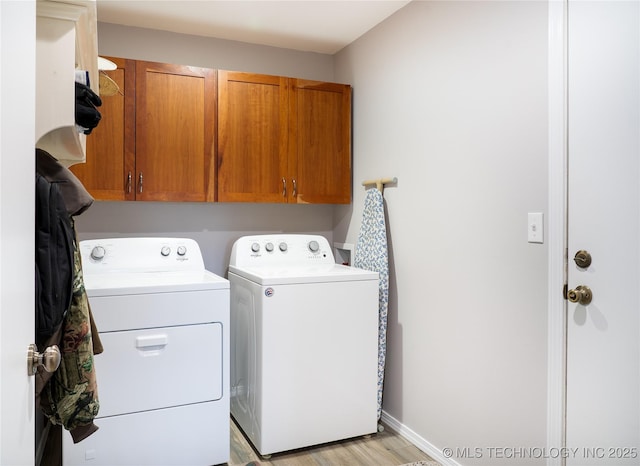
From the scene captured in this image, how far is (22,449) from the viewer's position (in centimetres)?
80

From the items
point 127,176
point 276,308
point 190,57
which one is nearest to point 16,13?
point 276,308

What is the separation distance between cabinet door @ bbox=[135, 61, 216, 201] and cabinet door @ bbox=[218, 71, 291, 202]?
0.07m

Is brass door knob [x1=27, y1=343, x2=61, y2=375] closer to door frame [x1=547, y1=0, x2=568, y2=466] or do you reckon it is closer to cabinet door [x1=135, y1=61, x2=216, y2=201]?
door frame [x1=547, y1=0, x2=568, y2=466]

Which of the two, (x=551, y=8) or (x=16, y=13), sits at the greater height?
(x=551, y=8)

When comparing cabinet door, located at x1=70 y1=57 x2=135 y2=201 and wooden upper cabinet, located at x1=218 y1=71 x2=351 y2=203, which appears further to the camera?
wooden upper cabinet, located at x1=218 y1=71 x2=351 y2=203

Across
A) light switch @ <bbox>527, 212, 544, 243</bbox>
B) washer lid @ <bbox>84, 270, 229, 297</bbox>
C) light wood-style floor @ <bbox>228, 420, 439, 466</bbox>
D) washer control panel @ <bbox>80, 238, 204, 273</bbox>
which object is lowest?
light wood-style floor @ <bbox>228, 420, 439, 466</bbox>

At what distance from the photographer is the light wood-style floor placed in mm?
2354

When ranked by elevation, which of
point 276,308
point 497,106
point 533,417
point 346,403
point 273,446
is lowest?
point 273,446

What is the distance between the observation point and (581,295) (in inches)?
64.4

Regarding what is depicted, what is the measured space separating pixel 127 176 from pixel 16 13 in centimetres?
194

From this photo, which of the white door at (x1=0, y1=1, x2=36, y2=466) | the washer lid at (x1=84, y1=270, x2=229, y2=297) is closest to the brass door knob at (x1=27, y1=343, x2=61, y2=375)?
the white door at (x1=0, y1=1, x2=36, y2=466)

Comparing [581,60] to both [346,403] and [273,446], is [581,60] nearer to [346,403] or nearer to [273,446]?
[346,403]

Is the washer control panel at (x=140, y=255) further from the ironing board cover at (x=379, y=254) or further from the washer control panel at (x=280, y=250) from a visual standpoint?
the ironing board cover at (x=379, y=254)

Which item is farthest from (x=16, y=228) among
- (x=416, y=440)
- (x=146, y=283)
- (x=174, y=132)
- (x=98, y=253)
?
(x=416, y=440)
